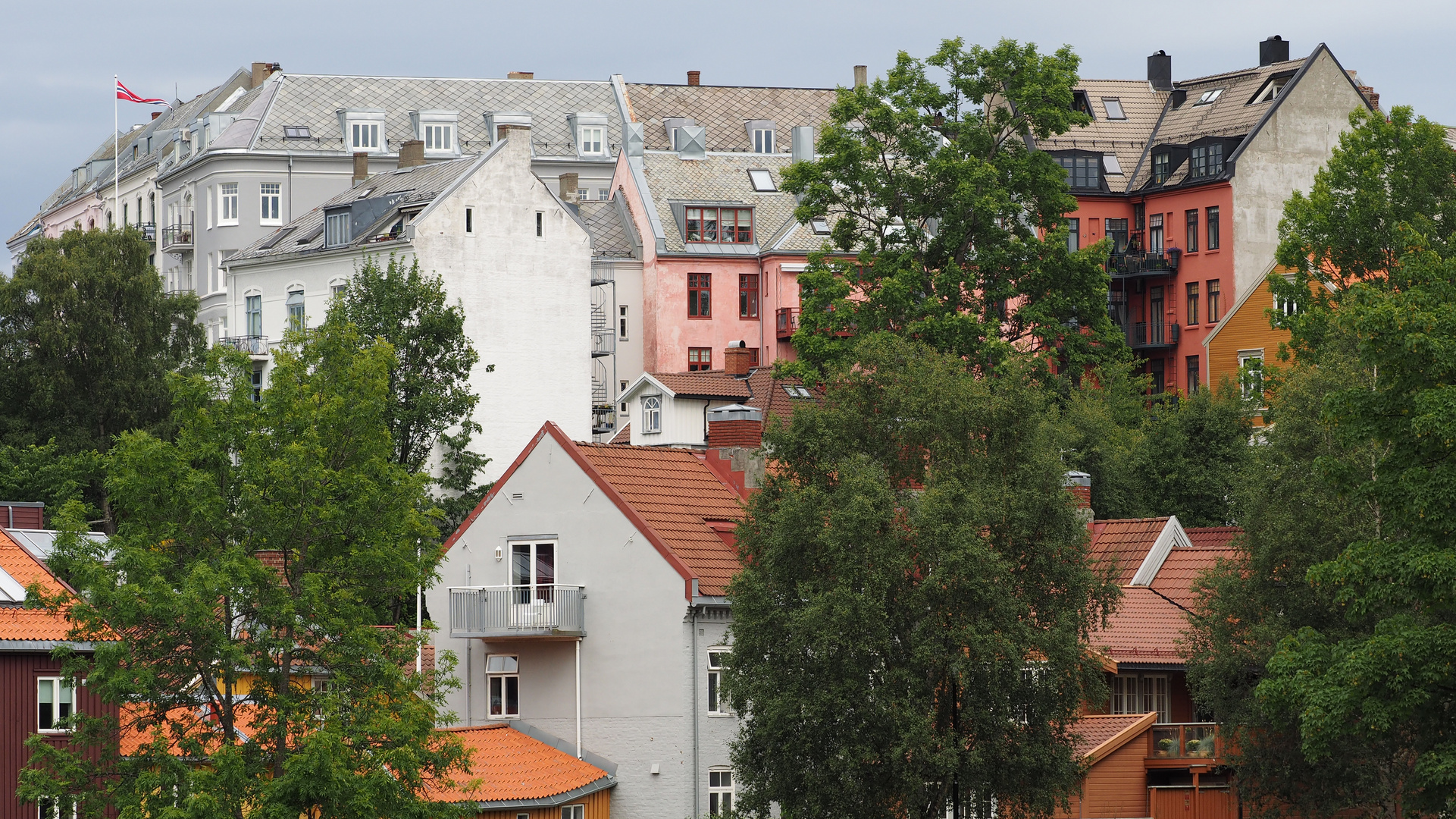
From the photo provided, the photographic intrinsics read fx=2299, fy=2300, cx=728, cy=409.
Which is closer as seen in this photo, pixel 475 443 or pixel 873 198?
pixel 873 198

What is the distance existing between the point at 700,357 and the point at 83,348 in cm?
2452

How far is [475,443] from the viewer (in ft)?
265

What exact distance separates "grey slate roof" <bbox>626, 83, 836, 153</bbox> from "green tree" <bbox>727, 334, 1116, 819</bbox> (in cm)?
7055

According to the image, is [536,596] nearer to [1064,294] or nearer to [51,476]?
[1064,294]

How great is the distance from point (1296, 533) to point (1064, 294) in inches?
1052

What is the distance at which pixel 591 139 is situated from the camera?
347 ft

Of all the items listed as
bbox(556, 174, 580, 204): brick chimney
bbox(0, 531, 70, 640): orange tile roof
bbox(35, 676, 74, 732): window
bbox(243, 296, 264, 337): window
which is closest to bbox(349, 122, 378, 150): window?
bbox(556, 174, 580, 204): brick chimney

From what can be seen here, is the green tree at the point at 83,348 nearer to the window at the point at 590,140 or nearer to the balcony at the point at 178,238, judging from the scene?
the balcony at the point at 178,238

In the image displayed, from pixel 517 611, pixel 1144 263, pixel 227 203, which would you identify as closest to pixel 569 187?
pixel 227 203

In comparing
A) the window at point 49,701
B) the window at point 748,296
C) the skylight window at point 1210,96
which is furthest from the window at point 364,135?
the window at point 49,701

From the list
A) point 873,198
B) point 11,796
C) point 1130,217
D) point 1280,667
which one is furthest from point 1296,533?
point 1130,217

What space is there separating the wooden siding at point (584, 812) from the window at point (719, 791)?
1.98m

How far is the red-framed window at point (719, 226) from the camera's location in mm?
92875

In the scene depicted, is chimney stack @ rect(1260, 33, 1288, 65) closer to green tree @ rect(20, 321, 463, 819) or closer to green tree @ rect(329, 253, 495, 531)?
green tree @ rect(329, 253, 495, 531)
